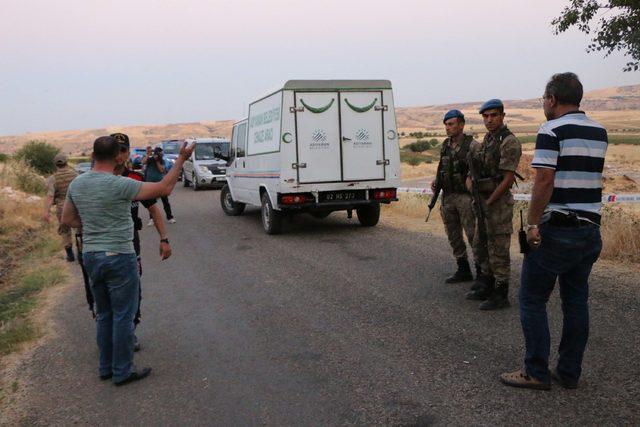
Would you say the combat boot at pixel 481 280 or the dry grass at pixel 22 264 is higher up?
the combat boot at pixel 481 280

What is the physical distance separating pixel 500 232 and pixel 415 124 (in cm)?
13863

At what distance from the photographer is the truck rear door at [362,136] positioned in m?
9.73

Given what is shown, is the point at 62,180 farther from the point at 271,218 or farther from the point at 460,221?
the point at 460,221

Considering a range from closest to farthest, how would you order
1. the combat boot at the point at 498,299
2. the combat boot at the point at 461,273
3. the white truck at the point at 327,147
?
the combat boot at the point at 498,299, the combat boot at the point at 461,273, the white truck at the point at 327,147

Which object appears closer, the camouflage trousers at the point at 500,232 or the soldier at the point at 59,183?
the camouflage trousers at the point at 500,232

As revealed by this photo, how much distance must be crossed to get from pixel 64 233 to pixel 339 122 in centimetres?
496

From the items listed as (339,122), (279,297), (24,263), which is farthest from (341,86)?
(24,263)

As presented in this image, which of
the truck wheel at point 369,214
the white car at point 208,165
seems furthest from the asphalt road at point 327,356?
the white car at point 208,165

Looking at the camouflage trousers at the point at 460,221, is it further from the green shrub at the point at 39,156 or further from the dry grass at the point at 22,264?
the green shrub at the point at 39,156

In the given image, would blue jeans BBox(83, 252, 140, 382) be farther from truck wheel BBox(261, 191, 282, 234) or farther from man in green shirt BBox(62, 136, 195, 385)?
truck wheel BBox(261, 191, 282, 234)

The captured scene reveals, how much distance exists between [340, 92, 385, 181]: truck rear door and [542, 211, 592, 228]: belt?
6497mm

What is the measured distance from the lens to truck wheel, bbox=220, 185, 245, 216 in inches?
532

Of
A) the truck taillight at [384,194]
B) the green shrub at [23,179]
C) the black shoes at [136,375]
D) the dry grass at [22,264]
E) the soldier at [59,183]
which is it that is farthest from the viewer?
the green shrub at [23,179]

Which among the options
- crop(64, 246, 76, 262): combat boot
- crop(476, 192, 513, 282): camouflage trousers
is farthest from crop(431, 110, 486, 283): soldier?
crop(64, 246, 76, 262): combat boot
